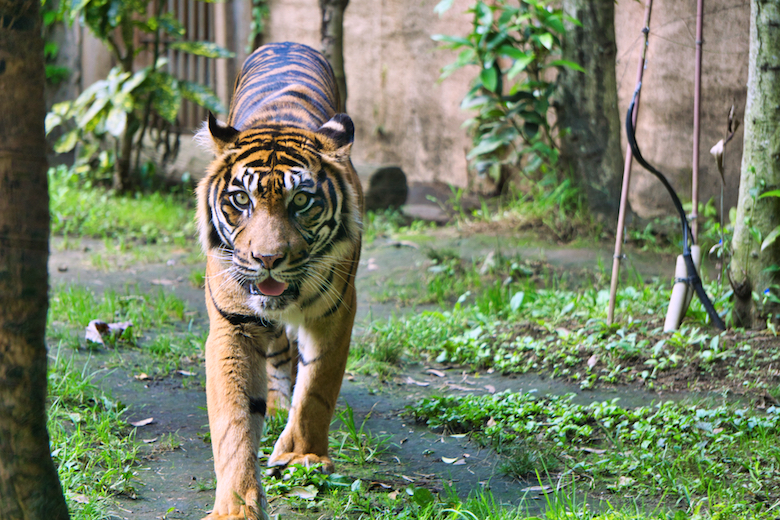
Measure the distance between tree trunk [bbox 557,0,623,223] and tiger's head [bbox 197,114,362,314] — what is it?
3672mm

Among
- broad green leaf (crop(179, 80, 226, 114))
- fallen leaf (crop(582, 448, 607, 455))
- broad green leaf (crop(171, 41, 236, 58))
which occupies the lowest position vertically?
fallen leaf (crop(582, 448, 607, 455))

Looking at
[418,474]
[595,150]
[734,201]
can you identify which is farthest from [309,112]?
[734,201]

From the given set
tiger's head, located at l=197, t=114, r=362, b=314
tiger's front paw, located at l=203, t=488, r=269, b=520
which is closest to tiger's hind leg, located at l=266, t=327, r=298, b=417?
tiger's head, located at l=197, t=114, r=362, b=314

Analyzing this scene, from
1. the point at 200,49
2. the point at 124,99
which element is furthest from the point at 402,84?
the point at 124,99

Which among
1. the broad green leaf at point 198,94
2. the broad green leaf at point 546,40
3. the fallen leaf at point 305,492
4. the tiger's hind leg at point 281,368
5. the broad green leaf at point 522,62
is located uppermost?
the broad green leaf at point 546,40

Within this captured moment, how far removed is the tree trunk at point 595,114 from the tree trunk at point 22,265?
5.08 m

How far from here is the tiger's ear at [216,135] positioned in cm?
265

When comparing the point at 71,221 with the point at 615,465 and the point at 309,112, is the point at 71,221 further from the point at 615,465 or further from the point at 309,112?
the point at 615,465

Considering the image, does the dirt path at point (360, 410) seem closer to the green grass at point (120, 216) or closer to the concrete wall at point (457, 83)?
the green grass at point (120, 216)

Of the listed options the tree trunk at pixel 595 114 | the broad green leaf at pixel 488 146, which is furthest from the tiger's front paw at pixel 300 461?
the broad green leaf at pixel 488 146

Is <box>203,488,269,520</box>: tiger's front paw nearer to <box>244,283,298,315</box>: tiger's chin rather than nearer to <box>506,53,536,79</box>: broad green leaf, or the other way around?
<box>244,283,298,315</box>: tiger's chin

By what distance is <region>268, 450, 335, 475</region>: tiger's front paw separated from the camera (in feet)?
8.45

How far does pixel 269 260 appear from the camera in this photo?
2352mm

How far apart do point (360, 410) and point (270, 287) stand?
3.63ft
